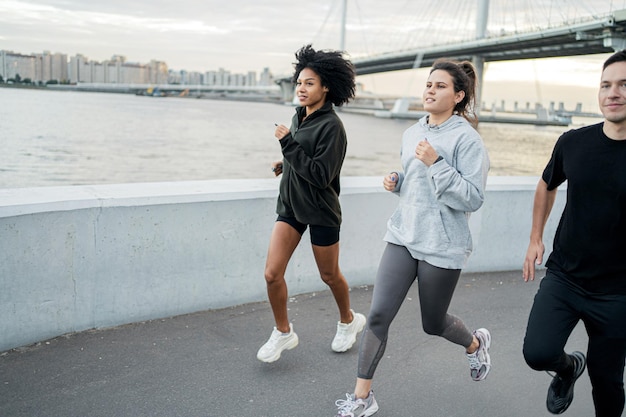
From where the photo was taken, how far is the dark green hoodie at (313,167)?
3246 millimetres

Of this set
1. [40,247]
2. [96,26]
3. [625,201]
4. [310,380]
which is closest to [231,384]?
[310,380]

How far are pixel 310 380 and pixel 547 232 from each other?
350cm

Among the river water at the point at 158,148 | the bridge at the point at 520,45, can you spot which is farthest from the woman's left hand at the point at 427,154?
the bridge at the point at 520,45

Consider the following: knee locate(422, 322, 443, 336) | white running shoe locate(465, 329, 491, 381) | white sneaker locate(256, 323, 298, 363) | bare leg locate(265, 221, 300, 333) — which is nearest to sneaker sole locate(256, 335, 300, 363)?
white sneaker locate(256, 323, 298, 363)

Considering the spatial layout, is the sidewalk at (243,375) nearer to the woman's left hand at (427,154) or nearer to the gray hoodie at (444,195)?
the gray hoodie at (444,195)

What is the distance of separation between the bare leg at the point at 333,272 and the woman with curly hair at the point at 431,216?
1.86 ft

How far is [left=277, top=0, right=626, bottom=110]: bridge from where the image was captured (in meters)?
39.5

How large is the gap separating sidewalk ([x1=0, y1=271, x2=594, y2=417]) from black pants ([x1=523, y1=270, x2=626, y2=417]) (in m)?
0.57

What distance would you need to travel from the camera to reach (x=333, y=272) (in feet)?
12.0

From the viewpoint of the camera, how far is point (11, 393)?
9.93 ft

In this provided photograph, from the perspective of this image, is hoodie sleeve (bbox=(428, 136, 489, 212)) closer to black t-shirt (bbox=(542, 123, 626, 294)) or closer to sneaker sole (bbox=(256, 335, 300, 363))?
black t-shirt (bbox=(542, 123, 626, 294))

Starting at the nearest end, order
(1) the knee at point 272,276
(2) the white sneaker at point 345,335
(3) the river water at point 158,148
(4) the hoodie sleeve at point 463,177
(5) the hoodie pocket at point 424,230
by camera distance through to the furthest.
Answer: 1. (4) the hoodie sleeve at point 463,177
2. (5) the hoodie pocket at point 424,230
3. (1) the knee at point 272,276
4. (2) the white sneaker at point 345,335
5. (3) the river water at point 158,148

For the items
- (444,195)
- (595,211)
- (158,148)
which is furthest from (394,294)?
(158,148)

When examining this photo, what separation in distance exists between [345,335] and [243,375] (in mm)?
724
